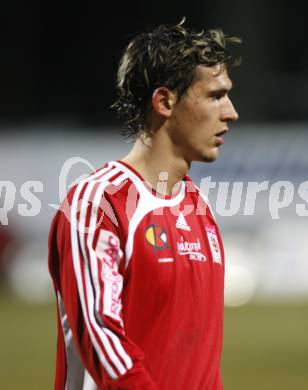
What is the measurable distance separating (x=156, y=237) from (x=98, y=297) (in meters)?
0.31

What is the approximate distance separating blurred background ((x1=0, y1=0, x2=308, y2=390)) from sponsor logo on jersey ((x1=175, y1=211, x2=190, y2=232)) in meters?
3.32

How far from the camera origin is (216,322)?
311 cm

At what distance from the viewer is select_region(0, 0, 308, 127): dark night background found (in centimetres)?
1506

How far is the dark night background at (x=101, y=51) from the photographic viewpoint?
1506 centimetres

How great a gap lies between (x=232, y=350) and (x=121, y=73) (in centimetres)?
624

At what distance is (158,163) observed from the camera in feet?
10.4

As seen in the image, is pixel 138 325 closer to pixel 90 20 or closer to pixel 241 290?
pixel 241 290

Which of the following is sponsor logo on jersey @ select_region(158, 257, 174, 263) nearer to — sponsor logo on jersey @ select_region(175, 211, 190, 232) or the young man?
the young man

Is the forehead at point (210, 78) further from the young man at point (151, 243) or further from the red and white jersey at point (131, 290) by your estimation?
the red and white jersey at point (131, 290)

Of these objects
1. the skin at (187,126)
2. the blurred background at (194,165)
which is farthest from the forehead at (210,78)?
the blurred background at (194,165)

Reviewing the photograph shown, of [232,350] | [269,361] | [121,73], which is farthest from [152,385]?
[232,350]

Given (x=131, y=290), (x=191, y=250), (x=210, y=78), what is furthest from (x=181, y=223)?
(x=210, y=78)

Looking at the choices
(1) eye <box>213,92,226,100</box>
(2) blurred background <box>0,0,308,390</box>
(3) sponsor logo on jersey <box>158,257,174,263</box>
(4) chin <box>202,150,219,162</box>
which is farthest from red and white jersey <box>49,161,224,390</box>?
(2) blurred background <box>0,0,308,390</box>

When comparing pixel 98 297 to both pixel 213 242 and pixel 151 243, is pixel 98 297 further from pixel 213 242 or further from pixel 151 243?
pixel 213 242
